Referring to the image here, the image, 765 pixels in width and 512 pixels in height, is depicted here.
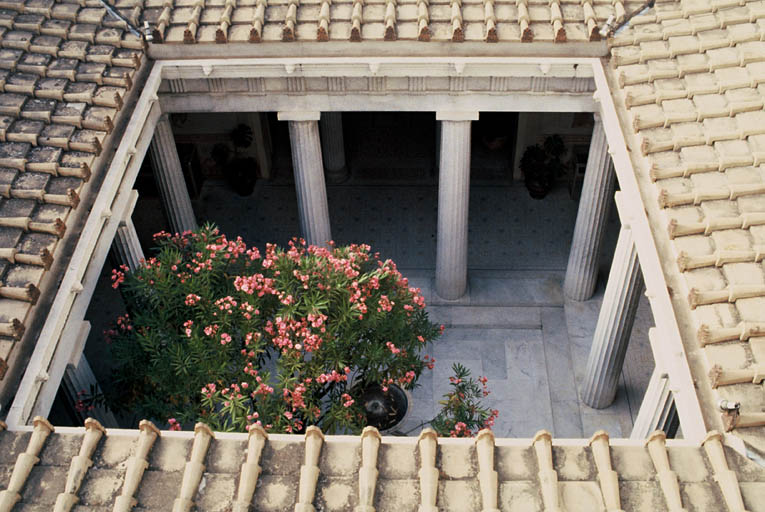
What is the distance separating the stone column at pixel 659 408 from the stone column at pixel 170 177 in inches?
491

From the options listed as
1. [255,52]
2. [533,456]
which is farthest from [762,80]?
[255,52]

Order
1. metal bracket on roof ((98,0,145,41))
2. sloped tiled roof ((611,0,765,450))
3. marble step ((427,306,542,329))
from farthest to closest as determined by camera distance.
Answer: marble step ((427,306,542,329)) → metal bracket on roof ((98,0,145,41)) → sloped tiled roof ((611,0,765,450))

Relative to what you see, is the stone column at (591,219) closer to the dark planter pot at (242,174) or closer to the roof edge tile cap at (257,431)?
the dark planter pot at (242,174)

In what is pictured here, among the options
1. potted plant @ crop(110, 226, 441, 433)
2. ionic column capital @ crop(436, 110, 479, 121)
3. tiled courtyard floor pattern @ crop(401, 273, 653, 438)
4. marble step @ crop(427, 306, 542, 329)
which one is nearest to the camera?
potted plant @ crop(110, 226, 441, 433)

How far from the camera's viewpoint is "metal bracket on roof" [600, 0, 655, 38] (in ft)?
54.6

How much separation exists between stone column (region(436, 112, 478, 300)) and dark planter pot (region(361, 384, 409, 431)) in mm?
3913

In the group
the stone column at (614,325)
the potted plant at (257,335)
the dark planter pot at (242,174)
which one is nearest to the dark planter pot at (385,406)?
the potted plant at (257,335)

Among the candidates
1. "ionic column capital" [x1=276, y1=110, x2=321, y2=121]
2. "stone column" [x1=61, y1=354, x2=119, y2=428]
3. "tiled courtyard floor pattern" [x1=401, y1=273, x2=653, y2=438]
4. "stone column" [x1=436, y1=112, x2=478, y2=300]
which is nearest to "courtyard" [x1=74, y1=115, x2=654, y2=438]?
"tiled courtyard floor pattern" [x1=401, y1=273, x2=653, y2=438]

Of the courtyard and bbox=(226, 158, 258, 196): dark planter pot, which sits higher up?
bbox=(226, 158, 258, 196): dark planter pot

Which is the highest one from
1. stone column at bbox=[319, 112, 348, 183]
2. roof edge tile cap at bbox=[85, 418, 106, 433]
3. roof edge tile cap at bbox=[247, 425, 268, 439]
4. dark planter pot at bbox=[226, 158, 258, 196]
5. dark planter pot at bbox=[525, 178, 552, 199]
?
stone column at bbox=[319, 112, 348, 183]

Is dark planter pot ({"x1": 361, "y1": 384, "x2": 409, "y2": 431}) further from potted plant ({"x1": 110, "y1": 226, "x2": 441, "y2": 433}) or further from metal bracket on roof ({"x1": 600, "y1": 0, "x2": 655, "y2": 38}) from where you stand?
metal bracket on roof ({"x1": 600, "y1": 0, "x2": 655, "y2": 38})

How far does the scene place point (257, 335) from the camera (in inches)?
559

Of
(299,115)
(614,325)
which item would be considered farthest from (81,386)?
(614,325)

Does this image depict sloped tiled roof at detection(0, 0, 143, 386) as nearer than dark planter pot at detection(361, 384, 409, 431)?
Yes
